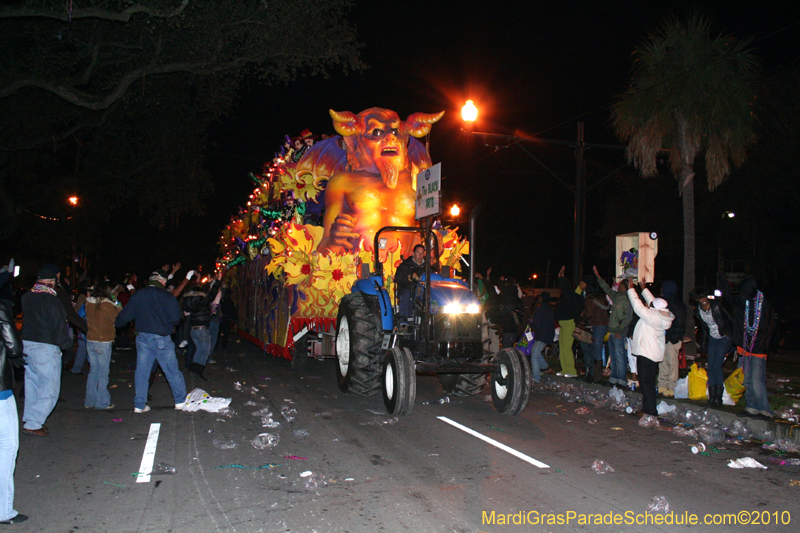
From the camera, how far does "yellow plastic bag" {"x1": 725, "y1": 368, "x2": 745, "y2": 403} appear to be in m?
8.40

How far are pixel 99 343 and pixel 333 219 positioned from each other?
5.24 meters

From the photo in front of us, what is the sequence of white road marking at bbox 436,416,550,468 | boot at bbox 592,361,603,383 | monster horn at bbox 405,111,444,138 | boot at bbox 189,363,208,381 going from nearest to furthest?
white road marking at bbox 436,416,550,468, boot at bbox 189,363,208,381, boot at bbox 592,361,603,383, monster horn at bbox 405,111,444,138

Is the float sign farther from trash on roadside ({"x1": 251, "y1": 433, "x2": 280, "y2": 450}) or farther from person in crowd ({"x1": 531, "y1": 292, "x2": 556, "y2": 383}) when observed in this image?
person in crowd ({"x1": 531, "y1": 292, "x2": 556, "y2": 383})

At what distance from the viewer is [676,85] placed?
1341 cm

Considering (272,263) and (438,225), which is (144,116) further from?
(438,225)


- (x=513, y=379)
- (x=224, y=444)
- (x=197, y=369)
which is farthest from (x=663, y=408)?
(x=197, y=369)

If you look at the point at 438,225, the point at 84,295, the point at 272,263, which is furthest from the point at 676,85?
the point at 84,295

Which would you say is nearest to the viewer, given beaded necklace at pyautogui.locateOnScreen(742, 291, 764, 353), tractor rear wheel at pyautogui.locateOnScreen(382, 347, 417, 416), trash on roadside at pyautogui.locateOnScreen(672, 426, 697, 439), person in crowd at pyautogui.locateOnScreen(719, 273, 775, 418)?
trash on roadside at pyautogui.locateOnScreen(672, 426, 697, 439)

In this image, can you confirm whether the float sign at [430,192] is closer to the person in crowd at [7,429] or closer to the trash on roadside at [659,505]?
the trash on roadside at [659,505]

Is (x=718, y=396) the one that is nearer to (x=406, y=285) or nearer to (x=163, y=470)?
(x=406, y=285)

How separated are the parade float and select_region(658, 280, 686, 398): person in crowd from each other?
4172 millimetres

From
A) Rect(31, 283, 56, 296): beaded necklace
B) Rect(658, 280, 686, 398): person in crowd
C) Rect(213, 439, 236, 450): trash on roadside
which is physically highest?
Rect(31, 283, 56, 296): beaded necklace

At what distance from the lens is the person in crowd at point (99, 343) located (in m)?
8.37

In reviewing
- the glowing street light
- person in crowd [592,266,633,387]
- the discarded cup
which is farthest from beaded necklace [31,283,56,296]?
the glowing street light
